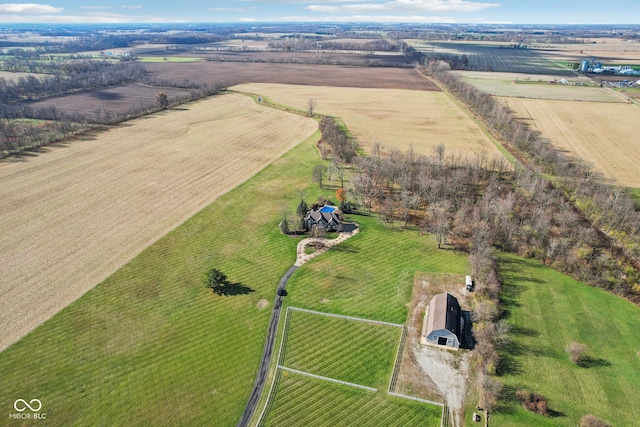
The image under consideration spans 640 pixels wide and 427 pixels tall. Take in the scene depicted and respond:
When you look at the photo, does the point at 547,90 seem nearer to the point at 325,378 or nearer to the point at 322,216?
the point at 322,216

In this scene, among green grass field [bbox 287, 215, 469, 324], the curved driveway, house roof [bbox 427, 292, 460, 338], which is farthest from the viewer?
green grass field [bbox 287, 215, 469, 324]

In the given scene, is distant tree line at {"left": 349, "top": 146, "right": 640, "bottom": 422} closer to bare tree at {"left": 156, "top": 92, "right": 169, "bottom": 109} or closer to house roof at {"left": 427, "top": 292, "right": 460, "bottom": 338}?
house roof at {"left": 427, "top": 292, "right": 460, "bottom": 338}

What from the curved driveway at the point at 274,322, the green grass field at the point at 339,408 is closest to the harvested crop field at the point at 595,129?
the curved driveway at the point at 274,322

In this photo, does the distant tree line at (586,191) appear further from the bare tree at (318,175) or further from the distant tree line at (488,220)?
the bare tree at (318,175)

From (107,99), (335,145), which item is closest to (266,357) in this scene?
(335,145)

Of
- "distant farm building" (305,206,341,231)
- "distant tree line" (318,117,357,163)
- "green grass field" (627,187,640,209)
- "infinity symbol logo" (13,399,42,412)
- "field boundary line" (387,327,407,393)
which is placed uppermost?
"distant tree line" (318,117,357,163)

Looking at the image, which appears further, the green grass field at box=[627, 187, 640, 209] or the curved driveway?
the green grass field at box=[627, 187, 640, 209]

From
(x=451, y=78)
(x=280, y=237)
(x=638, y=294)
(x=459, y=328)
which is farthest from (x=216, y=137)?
(x=451, y=78)

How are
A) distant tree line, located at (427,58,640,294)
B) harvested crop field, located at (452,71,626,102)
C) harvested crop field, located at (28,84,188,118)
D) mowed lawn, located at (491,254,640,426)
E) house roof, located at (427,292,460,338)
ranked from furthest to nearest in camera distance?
harvested crop field, located at (452,71,626,102), harvested crop field, located at (28,84,188,118), distant tree line, located at (427,58,640,294), house roof, located at (427,292,460,338), mowed lawn, located at (491,254,640,426)

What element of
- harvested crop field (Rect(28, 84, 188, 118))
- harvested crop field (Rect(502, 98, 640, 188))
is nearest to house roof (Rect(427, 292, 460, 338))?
harvested crop field (Rect(502, 98, 640, 188))
